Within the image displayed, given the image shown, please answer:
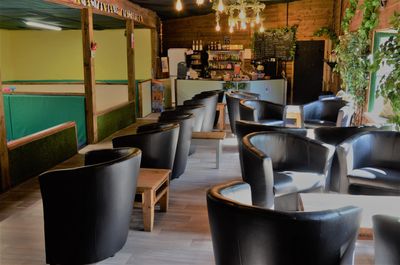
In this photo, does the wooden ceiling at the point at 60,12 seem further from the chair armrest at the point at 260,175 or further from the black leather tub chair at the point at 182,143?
the chair armrest at the point at 260,175

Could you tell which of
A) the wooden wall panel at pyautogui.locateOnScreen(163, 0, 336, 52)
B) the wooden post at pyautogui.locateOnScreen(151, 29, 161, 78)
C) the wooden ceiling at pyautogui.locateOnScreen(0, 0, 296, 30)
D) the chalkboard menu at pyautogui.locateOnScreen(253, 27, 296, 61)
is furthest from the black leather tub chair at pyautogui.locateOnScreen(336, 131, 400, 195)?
the wooden post at pyautogui.locateOnScreen(151, 29, 161, 78)

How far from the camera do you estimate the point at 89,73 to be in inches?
293

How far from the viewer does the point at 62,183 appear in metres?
2.97

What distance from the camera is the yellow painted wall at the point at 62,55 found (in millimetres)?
11828

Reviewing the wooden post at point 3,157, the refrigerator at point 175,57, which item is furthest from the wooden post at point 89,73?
the refrigerator at point 175,57

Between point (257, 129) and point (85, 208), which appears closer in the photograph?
point (85, 208)

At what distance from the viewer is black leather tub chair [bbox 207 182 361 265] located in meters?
2.09

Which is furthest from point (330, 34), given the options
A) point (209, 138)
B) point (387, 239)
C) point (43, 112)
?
point (387, 239)

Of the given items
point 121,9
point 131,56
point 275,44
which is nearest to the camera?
point 121,9

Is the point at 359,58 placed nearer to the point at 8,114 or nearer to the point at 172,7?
the point at 172,7

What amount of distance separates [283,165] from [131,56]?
20.5ft

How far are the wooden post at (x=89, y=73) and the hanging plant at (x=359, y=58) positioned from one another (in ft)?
13.8

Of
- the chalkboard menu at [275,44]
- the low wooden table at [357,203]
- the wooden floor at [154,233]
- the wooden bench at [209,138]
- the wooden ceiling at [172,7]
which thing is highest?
the wooden ceiling at [172,7]

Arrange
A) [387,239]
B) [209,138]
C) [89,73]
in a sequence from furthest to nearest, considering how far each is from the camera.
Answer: [89,73], [209,138], [387,239]
